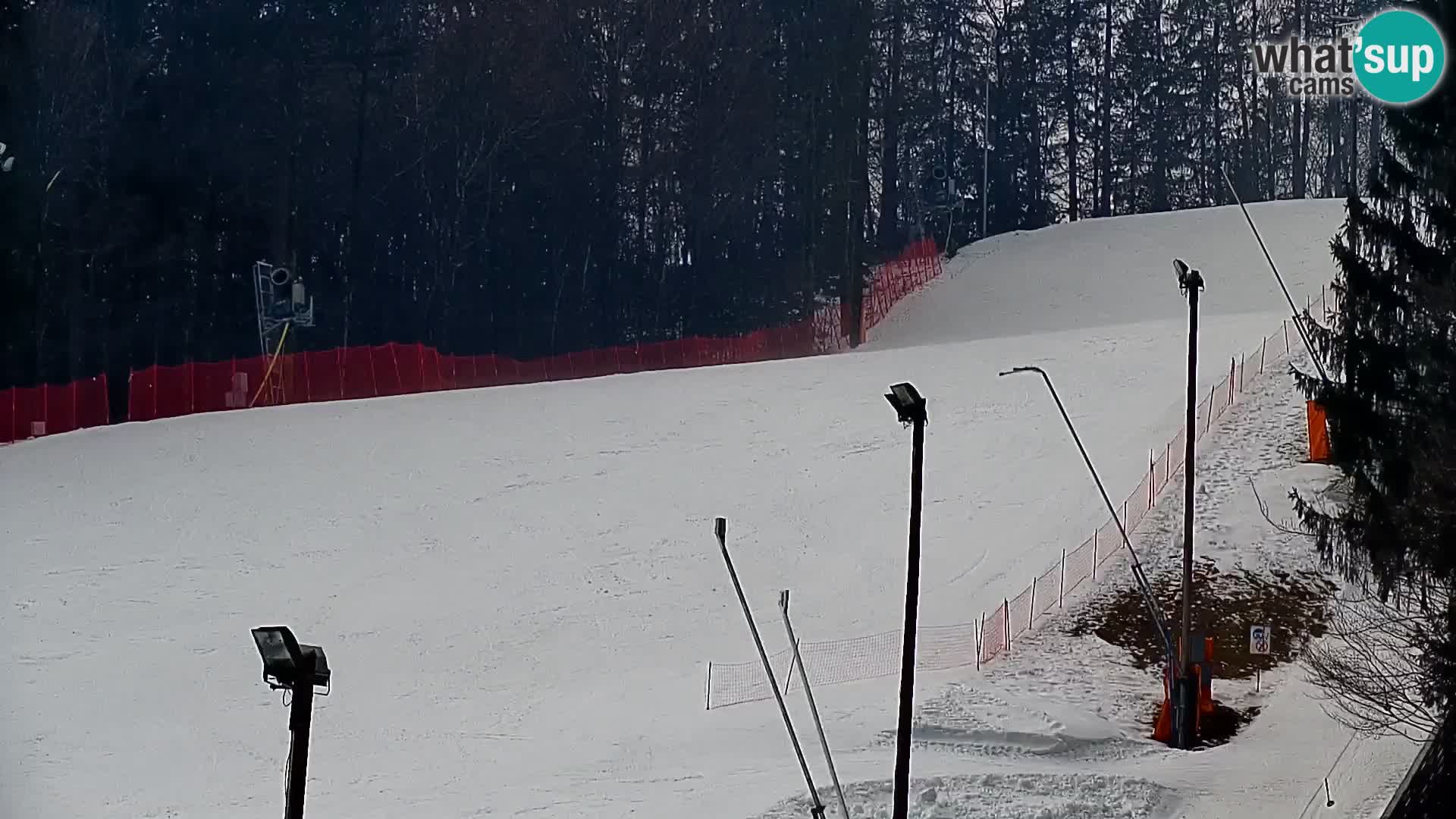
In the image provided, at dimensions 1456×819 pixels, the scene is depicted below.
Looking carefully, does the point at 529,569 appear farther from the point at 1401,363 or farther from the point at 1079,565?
the point at 1401,363

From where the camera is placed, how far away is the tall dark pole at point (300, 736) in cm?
1029

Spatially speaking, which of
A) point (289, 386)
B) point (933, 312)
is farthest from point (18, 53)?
point (933, 312)

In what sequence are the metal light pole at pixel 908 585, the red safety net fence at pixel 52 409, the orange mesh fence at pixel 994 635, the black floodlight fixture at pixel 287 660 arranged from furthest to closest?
the red safety net fence at pixel 52 409 < the orange mesh fence at pixel 994 635 < the metal light pole at pixel 908 585 < the black floodlight fixture at pixel 287 660

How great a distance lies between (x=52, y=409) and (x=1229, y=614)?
27.1 metres

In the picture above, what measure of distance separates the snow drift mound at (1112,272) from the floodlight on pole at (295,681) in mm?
48094

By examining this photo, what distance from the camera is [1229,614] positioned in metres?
30.1

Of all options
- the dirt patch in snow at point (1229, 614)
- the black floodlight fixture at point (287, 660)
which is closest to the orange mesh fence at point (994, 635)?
the dirt patch in snow at point (1229, 614)

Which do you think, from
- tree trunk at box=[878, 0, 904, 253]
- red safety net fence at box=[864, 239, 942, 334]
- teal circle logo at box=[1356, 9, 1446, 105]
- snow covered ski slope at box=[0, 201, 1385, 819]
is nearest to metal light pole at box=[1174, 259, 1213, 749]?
snow covered ski slope at box=[0, 201, 1385, 819]

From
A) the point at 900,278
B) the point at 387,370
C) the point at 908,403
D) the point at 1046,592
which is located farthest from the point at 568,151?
the point at 908,403

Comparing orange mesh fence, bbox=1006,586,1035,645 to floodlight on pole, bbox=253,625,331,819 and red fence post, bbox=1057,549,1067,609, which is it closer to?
red fence post, bbox=1057,549,1067,609

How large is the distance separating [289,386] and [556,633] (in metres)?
18.5

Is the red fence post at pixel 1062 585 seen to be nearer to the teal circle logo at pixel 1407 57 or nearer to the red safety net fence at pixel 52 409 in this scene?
the teal circle logo at pixel 1407 57

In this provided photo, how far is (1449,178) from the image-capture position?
22.6 metres

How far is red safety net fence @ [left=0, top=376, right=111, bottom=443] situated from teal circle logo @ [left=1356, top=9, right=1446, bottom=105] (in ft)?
97.0
